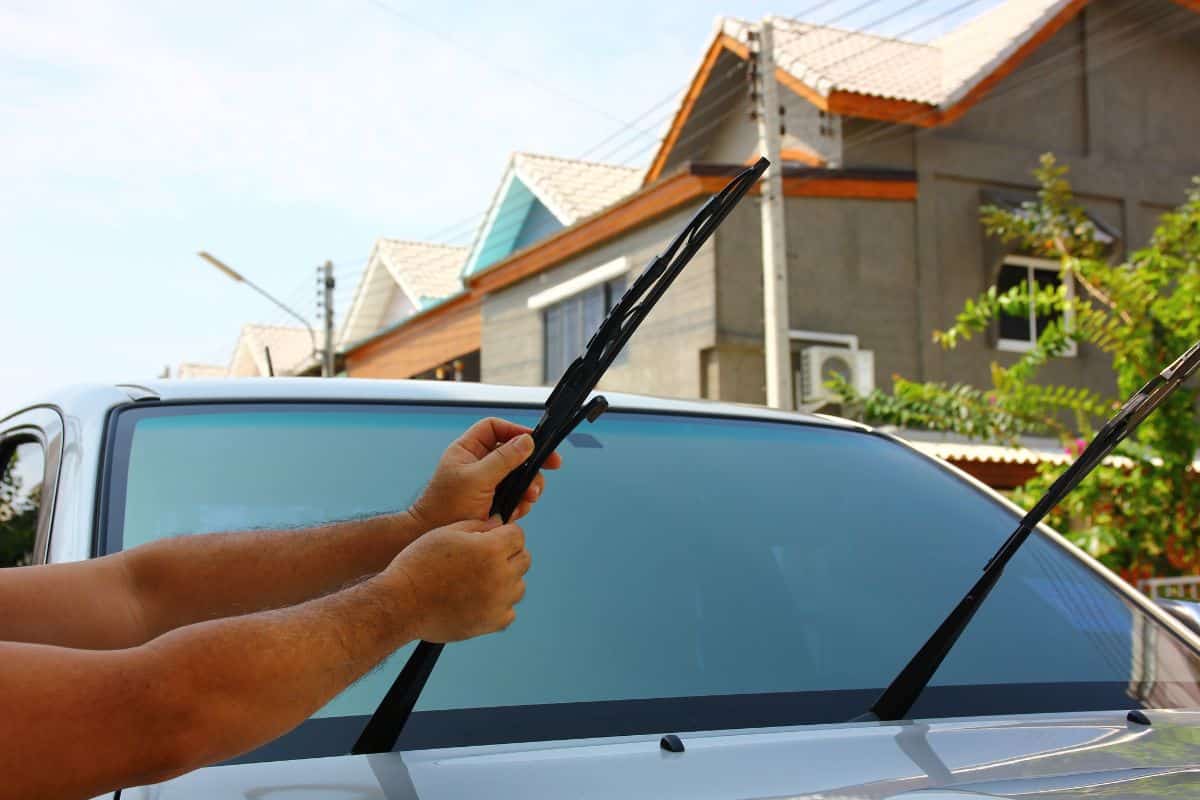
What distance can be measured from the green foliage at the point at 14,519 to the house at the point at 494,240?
19607 millimetres

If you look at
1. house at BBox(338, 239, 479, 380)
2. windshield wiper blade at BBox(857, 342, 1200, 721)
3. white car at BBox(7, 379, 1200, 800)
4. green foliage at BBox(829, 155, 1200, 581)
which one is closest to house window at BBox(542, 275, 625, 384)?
green foliage at BBox(829, 155, 1200, 581)

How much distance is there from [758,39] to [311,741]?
13331 millimetres

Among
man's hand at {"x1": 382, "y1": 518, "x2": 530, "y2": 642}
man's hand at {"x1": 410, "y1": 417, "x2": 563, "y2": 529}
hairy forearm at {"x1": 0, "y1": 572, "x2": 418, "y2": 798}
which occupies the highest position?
man's hand at {"x1": 410, "y1": 417, "x2": 563, "y2": 529}

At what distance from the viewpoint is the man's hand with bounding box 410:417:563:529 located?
154cm

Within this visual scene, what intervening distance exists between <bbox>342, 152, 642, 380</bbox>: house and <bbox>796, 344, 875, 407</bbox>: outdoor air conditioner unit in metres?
6.54

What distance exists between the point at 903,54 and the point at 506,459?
20.3 m

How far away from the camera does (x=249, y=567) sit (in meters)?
1.72

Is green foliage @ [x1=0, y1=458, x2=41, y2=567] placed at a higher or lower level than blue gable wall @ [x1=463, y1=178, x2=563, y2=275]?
lower

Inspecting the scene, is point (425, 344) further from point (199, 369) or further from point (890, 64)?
point (199, 369)

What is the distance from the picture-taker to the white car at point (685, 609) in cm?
146

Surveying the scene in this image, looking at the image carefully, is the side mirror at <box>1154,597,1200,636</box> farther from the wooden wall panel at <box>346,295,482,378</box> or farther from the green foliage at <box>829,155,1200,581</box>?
the wooden wall panel at <box>346,295,482,378</box>

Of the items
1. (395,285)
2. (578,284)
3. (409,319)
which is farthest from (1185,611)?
(395,285)

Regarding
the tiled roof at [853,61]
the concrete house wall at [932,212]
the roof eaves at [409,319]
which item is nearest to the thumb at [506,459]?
the concrete house wall at [932,212]

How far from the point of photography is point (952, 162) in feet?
60.0
